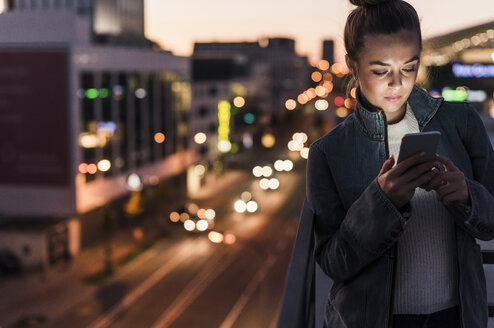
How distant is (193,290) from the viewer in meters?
28.1

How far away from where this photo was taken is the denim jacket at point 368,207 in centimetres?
219

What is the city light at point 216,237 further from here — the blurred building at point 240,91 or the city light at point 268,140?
the city light at point 268,140

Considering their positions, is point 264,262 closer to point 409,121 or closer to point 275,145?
point 409,121

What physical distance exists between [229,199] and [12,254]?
22.2 metres

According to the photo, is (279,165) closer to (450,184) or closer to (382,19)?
(382,19)

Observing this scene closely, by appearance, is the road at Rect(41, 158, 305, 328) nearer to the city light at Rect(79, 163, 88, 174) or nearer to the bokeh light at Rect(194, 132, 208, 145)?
the city light at Rect(79, 163, 88, 174)

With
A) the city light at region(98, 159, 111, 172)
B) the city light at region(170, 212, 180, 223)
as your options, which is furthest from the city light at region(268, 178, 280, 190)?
the city light at region(98, 159, 111, 172)

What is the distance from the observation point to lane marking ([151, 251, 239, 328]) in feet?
81.1

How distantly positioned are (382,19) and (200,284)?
90.1 feet

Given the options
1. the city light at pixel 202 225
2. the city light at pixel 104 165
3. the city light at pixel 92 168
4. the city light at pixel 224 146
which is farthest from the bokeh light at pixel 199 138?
the city light at pixel 92 168

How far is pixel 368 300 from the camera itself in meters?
2.26

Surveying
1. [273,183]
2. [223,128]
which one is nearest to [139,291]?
[273,183]

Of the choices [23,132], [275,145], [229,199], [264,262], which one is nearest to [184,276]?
[264,262]

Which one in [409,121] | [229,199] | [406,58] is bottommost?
[229,199]
